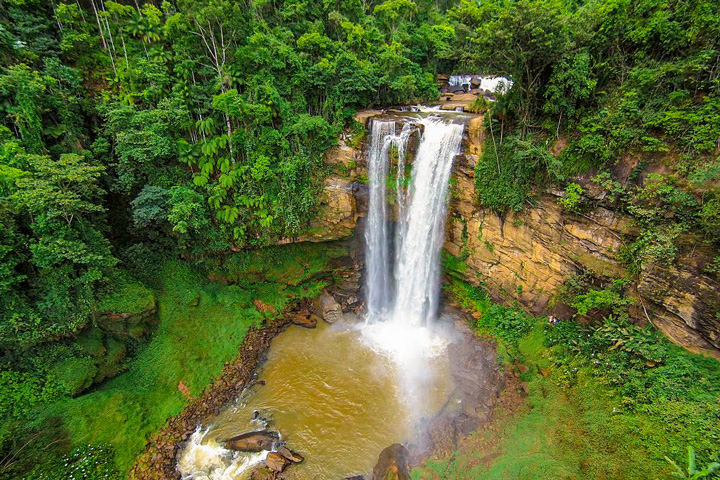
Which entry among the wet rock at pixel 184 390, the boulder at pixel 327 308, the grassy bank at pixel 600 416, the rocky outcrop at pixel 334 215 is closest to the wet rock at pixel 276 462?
the wet rock at pixel 184 390

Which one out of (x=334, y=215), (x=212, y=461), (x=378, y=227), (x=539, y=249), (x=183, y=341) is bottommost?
(x=212, y=461)

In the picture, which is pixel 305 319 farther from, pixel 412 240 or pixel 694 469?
pixel 694 469

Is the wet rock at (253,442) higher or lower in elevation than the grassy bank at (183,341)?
lower

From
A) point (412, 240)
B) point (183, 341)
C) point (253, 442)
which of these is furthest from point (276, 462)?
point (412, 240)

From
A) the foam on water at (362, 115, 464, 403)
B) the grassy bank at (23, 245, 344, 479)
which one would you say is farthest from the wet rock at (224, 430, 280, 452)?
the foam on water at (362, 115, 464, 403)

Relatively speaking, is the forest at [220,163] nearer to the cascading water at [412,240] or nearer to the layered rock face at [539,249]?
Result: the layered rock face at [539,249]

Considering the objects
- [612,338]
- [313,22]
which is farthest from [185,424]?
[313,22]

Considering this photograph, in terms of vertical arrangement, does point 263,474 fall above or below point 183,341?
below

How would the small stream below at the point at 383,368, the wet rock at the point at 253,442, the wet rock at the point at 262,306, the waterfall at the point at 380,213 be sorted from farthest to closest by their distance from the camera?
the wet rock at the point at 262,306 → the waterfall at the point at 380,213 → the wet rock at the point at 253,442 → the small stream below at the point at 383,368
